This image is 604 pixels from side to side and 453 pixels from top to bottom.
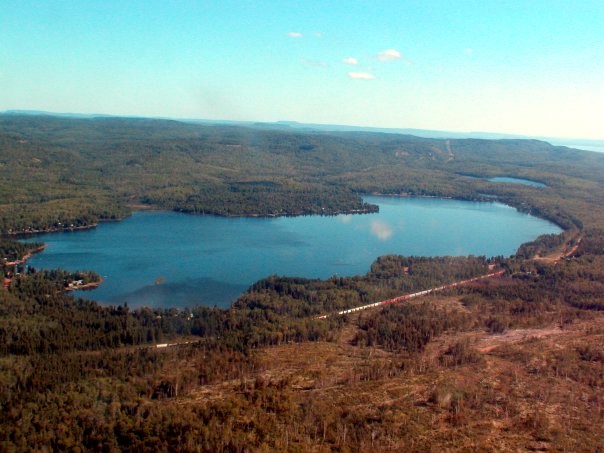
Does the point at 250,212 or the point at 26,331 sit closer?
the point at 26,331

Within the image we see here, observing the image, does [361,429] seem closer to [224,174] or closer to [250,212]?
[250,212]

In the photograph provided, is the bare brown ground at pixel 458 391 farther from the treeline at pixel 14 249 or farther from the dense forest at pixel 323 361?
the treeline at pixel 14 249

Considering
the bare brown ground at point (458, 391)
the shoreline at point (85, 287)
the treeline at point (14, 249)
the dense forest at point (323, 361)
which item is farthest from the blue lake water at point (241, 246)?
the bare brown ground at point (458, 391)

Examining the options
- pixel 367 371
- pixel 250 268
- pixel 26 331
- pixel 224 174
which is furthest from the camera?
pixel 224 174

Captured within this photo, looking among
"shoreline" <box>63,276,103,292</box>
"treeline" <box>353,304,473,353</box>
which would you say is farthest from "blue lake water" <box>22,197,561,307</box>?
"treeline" <box>353,304,473,353</box>

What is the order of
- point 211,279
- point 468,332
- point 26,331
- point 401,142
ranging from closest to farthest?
point 26,331 < point 468,332 < point 211,279 < point 401,142

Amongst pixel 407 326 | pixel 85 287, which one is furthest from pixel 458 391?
pixel 85 287

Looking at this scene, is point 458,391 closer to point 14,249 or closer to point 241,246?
point 241,246

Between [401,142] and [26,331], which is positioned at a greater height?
[401,142]

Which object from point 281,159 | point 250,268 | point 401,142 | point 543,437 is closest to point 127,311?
point 250,268
